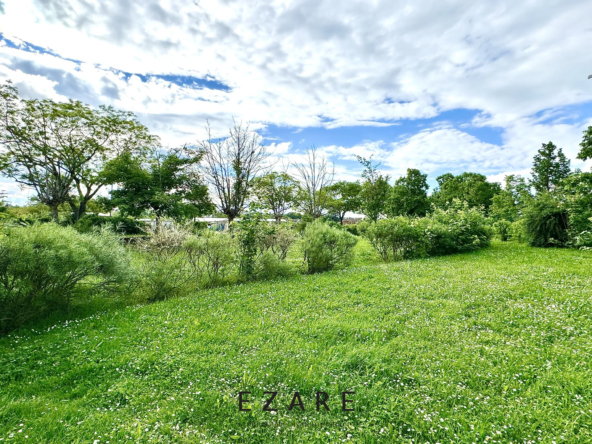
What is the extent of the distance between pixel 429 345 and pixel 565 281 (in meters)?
4.82

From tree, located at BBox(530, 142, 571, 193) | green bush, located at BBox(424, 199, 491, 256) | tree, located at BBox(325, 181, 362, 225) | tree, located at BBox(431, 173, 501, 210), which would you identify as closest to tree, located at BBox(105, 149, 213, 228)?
green bush, located at BBox(424, 199, 491, 256)

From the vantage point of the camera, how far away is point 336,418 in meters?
2.36

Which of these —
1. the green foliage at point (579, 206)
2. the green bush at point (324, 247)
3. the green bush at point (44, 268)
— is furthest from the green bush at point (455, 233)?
the green bush at point (44, 268)

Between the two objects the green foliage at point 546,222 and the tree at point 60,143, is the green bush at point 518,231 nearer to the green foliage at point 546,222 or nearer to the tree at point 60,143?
the green foliage at point 546,222

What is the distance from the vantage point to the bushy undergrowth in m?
10.2

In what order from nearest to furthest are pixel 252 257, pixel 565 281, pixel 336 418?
pixel 336 418, pixel 565 281, pixel 252 257

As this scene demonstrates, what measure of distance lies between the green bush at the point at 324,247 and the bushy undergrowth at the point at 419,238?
2047 millimetres

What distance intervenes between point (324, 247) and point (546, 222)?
33.0 ft

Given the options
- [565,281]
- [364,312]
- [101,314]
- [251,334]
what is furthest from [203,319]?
[565,281]

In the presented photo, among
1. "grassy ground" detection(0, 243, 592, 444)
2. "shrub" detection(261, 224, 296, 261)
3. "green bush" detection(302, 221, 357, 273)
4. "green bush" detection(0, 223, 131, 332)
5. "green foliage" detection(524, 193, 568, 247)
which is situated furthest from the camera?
"green foliage" detection(524, 193, 568, 247)

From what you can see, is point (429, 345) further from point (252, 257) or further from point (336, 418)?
point (252, 257)

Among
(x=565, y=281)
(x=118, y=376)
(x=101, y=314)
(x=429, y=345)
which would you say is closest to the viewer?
(x=118, y=376)

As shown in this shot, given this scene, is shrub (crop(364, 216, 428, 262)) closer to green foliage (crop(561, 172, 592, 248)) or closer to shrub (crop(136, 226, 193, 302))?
green foliage (crop(561, 172, 592, 248))

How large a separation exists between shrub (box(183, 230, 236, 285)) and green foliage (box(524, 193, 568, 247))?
12.7 meters
